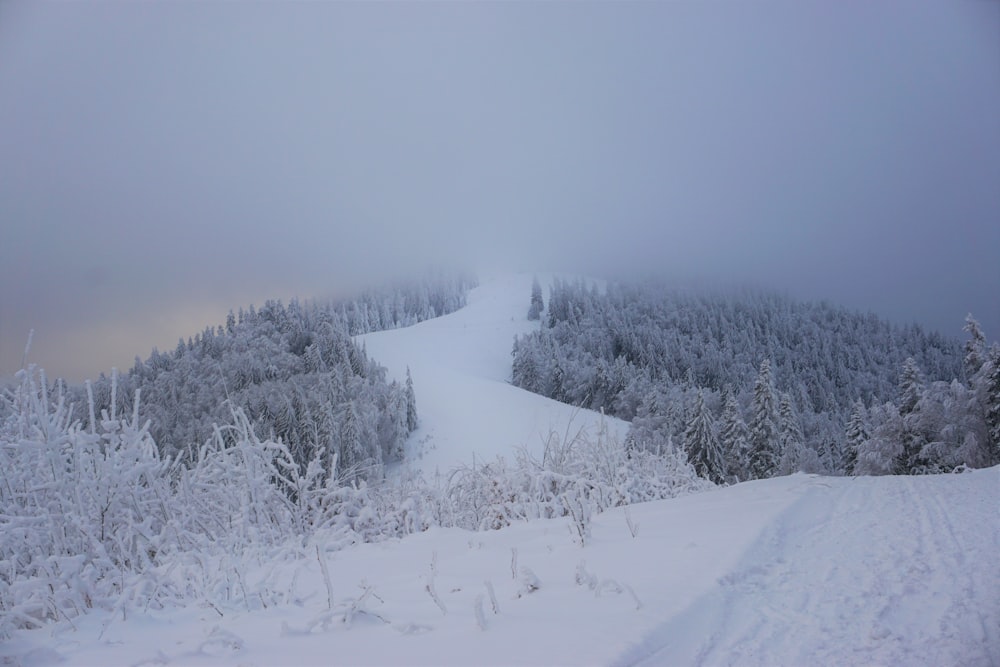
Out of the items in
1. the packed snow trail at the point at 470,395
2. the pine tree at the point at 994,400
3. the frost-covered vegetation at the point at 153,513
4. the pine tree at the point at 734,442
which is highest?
the frost-covered vegetation at the point at 153,513

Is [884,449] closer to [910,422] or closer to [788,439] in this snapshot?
[910,422]

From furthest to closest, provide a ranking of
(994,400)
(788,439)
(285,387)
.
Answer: (285,387) < (788,439) < (994,400)

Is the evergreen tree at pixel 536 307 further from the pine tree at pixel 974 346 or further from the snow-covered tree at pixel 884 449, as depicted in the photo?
the pine tree at pixel 974 346

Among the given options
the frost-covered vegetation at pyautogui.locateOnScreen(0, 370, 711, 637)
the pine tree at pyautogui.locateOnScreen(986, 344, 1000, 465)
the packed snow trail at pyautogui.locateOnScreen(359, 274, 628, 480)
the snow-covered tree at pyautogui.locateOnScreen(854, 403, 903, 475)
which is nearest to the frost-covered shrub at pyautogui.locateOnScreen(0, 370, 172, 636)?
the frost-covered vegetation at pyautogui.locateOnScreen(0, 370, 711, 637)

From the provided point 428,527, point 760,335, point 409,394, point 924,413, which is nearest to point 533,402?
point 409,394

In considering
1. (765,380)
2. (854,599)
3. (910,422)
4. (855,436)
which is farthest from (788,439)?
(854,599)

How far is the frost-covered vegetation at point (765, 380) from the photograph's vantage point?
1645 cm

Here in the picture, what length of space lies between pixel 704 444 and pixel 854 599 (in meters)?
30.0

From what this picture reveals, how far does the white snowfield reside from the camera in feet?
6.30

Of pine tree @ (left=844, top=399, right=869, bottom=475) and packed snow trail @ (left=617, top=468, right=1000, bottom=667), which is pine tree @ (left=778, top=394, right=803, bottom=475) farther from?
packed snow trail @ (left=617, top=468, right=1000, bottom=667)

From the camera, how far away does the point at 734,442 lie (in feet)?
101

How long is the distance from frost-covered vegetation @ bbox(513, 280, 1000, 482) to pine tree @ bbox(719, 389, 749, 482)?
91mm

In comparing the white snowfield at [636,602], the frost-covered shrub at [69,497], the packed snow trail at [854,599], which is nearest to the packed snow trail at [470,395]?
the white snowfield at [636,602]

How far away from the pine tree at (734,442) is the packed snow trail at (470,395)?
7.97 metres
